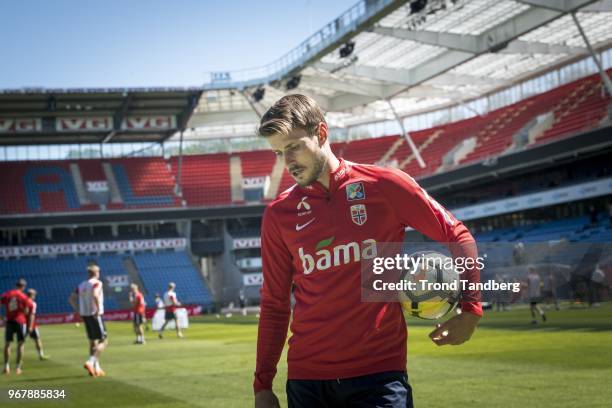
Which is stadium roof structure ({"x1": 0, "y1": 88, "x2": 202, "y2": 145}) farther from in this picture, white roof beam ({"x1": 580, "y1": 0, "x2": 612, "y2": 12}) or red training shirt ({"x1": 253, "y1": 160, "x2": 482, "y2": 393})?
red training shirt ({"x1": 253, "y1": 160, "x2": 482, "y2": 393})

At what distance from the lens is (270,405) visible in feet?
13.7

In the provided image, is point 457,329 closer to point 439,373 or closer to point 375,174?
point 375,174

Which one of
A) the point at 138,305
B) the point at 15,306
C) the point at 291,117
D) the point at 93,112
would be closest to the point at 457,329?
the point at 291,117

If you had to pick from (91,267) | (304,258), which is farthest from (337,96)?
(304,258)

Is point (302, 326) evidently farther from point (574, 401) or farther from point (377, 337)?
point (574, 401)

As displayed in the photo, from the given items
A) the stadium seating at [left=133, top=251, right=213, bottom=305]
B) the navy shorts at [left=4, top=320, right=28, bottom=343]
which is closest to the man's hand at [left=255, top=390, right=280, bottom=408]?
the navy shorts at [left=4, top=320, right=28, bottom=343]

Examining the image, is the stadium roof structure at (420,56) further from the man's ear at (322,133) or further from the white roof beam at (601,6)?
the man's ear at (322,133)

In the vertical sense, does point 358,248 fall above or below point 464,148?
below

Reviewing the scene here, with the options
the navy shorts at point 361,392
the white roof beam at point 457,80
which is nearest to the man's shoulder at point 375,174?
the navy shorts at point 361,392

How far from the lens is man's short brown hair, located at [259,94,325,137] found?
13.0ft

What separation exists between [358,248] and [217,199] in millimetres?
66668

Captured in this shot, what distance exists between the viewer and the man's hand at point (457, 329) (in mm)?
3783

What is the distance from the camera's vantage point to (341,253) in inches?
159

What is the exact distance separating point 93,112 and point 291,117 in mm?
60806
